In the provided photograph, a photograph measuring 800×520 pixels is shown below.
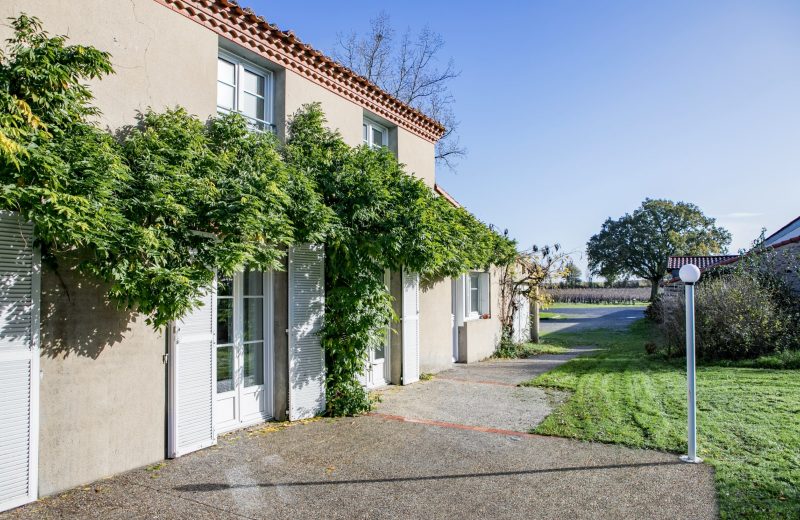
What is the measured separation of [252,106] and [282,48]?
0.99m

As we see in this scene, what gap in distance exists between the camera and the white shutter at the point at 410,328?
33.4ft

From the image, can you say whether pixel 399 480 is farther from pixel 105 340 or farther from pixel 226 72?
pixel 226 72

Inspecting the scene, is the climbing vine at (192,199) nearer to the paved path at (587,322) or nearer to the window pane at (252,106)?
the window pane at (252,106)

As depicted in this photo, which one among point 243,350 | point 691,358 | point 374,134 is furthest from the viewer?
point 374,134

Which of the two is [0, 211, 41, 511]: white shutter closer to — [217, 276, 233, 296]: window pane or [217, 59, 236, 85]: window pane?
[217, 276, 233, 296]: window pane

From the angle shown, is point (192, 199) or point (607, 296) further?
point (607, 296)

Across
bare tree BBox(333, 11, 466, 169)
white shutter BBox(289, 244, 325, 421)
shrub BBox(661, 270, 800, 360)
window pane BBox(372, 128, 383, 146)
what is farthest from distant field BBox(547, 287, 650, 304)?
white shutter BBox(289, 244, 325, 421)

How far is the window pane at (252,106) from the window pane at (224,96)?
0.60ft

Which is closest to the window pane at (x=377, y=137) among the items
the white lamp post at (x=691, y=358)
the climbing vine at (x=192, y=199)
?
the climbing vine at (x=192, y=199)

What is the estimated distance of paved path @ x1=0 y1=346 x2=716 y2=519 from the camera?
4.33 metres

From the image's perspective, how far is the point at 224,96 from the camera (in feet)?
23.2

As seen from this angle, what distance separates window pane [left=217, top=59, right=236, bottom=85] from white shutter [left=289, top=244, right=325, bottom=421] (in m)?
2.53

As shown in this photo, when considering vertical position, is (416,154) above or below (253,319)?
above

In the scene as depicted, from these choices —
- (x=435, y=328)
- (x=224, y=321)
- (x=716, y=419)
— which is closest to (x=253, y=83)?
(x=224, y=321)
